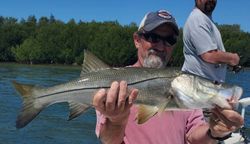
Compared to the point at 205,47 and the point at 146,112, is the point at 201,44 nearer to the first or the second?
the point at 205,47

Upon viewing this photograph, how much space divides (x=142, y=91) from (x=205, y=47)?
2987 millimetres

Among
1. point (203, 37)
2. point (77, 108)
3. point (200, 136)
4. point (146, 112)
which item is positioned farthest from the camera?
point (203, 37)

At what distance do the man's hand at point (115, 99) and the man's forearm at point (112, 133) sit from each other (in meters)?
0.29

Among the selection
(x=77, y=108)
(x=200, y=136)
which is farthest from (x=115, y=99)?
(x=200, y=136)

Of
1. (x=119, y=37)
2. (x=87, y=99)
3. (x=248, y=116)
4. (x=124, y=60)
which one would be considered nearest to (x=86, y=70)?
(x=87, y=99)

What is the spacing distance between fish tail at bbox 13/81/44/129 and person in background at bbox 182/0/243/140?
2.85 metres

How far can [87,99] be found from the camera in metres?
3.49

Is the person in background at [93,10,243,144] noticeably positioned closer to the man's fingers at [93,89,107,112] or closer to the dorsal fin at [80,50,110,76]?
the man's fingers at [93,89,107,112]

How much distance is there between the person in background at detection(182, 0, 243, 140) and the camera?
242 inches

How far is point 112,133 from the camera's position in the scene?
3922mm

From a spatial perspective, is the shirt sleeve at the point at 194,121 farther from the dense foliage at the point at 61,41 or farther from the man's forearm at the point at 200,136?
the dense foliage at the point at 61,41

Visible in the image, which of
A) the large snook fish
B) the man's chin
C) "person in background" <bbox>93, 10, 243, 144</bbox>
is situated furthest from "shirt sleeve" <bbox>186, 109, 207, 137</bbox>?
the large snook fish

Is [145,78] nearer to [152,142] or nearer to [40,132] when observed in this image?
[152,142]

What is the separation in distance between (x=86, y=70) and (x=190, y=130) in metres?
1.14
